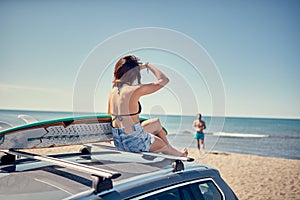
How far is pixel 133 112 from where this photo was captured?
345 cm

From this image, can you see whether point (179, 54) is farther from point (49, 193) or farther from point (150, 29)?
point (49, 193)

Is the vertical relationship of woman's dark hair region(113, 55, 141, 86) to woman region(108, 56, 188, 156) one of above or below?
above

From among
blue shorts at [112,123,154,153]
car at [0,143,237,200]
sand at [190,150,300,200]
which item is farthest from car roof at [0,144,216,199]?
sand at [190,150,300,200]

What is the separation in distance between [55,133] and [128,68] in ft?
3.42

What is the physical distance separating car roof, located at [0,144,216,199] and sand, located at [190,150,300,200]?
5857mm

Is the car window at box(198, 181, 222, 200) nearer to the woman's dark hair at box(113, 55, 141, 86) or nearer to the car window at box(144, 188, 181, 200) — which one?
the car window at box(144, 188, 181, 200)

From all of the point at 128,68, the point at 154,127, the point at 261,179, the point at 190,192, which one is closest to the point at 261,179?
the point at 261,179

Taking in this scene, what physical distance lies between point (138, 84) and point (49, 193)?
1.79 meters

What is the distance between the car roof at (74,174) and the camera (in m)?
1.94

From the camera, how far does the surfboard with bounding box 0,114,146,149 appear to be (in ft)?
9.08

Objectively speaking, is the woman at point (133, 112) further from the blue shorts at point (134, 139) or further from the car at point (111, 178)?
the car at point (111, 178)

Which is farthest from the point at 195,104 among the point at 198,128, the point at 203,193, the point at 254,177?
the point at 198,128

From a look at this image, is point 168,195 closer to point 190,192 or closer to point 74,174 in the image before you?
point 190,192

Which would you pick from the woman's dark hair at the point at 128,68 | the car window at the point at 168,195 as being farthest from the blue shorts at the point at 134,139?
the car window at the point at 168,195
